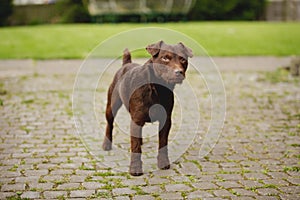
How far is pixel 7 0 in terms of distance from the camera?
884 inches

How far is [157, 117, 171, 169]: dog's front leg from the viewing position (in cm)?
490

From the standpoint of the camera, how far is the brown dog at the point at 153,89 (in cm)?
429

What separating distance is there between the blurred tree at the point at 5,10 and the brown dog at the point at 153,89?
19.0 metres

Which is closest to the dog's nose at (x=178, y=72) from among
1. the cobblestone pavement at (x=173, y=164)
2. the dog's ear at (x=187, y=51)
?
the dog's ear at (x=187, y=51)

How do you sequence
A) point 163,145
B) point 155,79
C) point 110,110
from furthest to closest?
1. point 110,110
2. point 163,145
3. point 155,79

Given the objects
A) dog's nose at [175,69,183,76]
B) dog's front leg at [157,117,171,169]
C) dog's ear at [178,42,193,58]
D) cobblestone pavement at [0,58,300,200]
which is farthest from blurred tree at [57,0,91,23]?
dog's nose at [175,69,183,76]

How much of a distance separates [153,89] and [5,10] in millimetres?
19703

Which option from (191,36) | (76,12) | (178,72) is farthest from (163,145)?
(76,12)

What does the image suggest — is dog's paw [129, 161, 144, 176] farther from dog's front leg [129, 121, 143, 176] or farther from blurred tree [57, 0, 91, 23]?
blurred tree [57, 0, 91, 23]

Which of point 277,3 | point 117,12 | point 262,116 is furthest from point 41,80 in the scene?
point 277,3

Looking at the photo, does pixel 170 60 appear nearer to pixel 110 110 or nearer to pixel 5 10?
pixel 110 110

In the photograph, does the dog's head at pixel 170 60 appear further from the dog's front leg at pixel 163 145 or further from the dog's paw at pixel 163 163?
the dog's paw at pixel 163 163

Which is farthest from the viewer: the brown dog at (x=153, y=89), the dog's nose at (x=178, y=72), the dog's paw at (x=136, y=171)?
the dog's paw at (x=136, y=171)

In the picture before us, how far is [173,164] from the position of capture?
5109 mm
